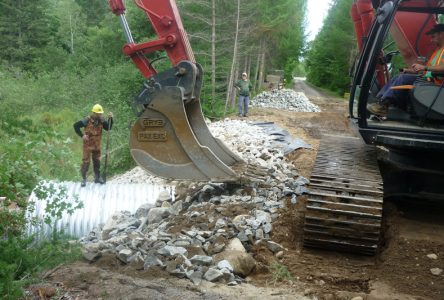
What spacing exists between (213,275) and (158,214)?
2219 mm

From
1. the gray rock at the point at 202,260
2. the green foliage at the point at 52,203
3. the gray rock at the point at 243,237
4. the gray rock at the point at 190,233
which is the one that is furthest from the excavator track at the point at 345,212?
the green foliage at the point at 52,203

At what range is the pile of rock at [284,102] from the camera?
867 inches

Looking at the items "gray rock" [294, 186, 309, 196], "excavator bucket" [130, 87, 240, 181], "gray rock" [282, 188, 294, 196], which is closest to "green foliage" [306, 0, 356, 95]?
"gray rock" [294, 186, 309, 196]

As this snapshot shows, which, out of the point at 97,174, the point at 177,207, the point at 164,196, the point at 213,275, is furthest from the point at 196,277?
the point at 97,174

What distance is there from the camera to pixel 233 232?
4.61m

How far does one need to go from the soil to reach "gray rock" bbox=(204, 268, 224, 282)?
0.21ft

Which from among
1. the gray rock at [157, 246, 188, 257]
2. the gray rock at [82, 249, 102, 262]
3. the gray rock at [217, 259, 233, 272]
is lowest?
the gray rock at [82, 249, 102, 262]

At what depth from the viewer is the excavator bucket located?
5445 millimetres

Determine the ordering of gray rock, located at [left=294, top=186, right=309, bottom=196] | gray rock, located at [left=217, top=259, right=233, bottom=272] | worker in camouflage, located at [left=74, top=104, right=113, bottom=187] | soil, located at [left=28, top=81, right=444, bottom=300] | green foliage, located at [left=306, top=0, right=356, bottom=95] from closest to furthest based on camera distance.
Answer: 1. soil, located at [left=28, top=81, right=444, bottom=300]
2. gray rock, located at [left=217, top=259, right=233, bottom=272]
3. gray rock, located at [left=294, top=186, right=309, bottom=196]
4. worker in camouflage, located at [left=74, top=104, right=113, bottom=187]
5. green foliage, located at [left=306, top=0, right=356, bottom=95]

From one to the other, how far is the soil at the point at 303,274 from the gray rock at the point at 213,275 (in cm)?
6

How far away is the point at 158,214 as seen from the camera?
589 centimetres

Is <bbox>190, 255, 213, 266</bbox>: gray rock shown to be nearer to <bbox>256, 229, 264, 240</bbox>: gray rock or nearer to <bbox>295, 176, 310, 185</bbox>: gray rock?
<bbox>256, 229, 264, 240</bbox>: gray rock

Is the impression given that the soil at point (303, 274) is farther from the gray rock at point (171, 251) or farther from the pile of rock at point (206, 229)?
the gray rock at point (171, 251)

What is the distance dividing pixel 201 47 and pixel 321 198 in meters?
17.4
